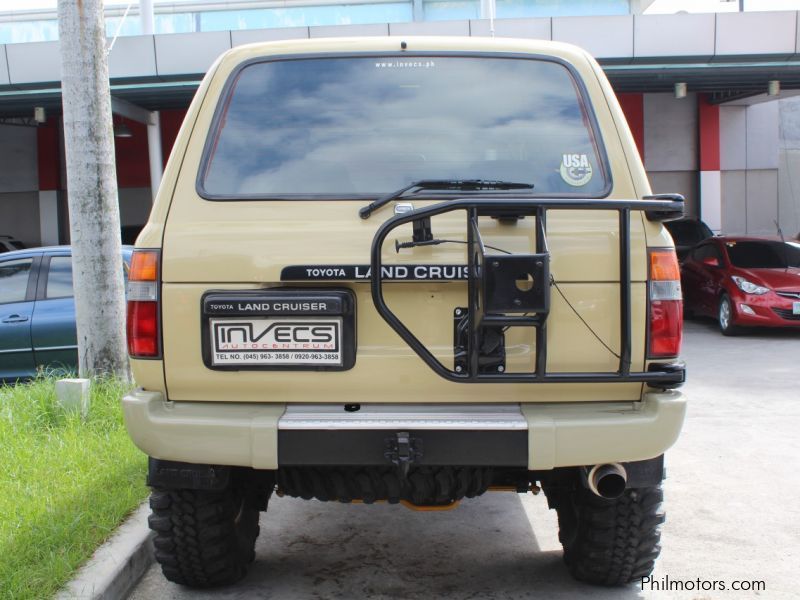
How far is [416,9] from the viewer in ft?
81.9

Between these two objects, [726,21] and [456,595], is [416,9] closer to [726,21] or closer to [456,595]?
[726,21]

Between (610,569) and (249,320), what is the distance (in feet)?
5.79

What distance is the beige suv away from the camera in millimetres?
2719

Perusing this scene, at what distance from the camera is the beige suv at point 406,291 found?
272cm

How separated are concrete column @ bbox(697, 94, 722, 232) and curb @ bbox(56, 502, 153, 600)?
1928cm

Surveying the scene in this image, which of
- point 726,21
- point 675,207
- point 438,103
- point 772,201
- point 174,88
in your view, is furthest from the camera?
point 772,201

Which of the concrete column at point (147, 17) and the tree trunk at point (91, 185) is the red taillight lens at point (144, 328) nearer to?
the tree trunk at point (91, 185)

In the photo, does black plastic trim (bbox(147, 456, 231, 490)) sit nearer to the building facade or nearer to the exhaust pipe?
the exhaust pipe

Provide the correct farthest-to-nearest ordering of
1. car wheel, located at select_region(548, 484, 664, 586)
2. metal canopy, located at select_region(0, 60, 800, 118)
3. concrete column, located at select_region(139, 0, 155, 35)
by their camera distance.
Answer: concrete column, located at select_region(139, 0, 155, 35) < metal canopy, located at select_region(0, 60, 800, 118) < car wheel, located at select_region(548, 484, 664, 586)

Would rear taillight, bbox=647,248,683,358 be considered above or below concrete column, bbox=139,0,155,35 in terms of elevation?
below

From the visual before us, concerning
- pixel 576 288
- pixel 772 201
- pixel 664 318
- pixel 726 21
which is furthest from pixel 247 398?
pixel 772 201

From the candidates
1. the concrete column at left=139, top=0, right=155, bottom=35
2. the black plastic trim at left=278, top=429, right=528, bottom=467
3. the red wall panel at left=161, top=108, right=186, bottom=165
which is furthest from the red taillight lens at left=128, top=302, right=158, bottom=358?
the red wall panel at left=161, top=108, right=186, bottom=165

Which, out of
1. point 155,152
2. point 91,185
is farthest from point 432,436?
point 155,152

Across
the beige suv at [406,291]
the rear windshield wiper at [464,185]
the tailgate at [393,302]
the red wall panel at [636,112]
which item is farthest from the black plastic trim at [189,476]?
the red wall panel at [636,112]
